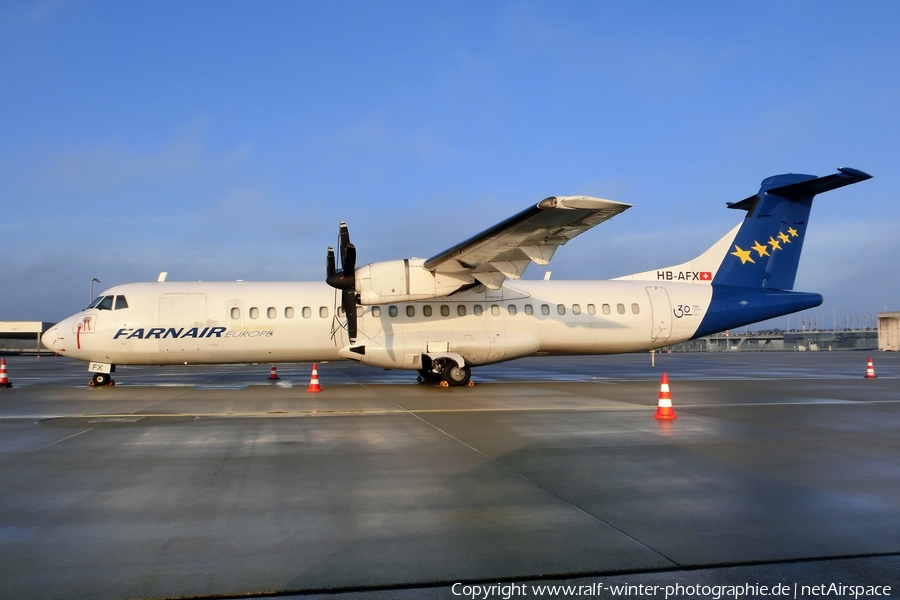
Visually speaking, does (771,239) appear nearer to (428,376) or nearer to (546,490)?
(428,376)

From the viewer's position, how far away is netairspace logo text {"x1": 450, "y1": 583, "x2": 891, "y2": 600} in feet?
11.1

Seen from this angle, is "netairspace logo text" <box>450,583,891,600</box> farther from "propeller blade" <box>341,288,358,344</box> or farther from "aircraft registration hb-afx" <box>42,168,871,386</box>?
"propeller blade" <box>341,288,358,344</box>

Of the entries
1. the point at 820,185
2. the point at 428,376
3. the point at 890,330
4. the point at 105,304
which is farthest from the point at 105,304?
the point at 890,330

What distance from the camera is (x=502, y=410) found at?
37.6 feet

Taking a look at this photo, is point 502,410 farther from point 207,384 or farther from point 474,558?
point 207,384

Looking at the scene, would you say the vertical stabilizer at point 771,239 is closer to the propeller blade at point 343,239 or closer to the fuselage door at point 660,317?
the fuselage door at point 660,317

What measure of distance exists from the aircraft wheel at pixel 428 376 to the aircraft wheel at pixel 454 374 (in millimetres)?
274

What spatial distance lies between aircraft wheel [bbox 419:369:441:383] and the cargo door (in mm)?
6190

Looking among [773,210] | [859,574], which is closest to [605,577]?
[859,574]

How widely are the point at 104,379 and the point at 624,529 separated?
16615 millimetres

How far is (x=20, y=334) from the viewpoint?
199ft

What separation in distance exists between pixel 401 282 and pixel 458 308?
96.9 inches

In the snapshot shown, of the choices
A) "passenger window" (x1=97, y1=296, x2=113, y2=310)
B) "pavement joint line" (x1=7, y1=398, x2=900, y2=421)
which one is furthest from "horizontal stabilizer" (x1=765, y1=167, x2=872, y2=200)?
"passenger window" (x1=97, y1=296, x2=113, y2=310)

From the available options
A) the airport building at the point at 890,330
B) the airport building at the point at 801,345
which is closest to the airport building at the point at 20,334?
the airport building at the point at 801,345
